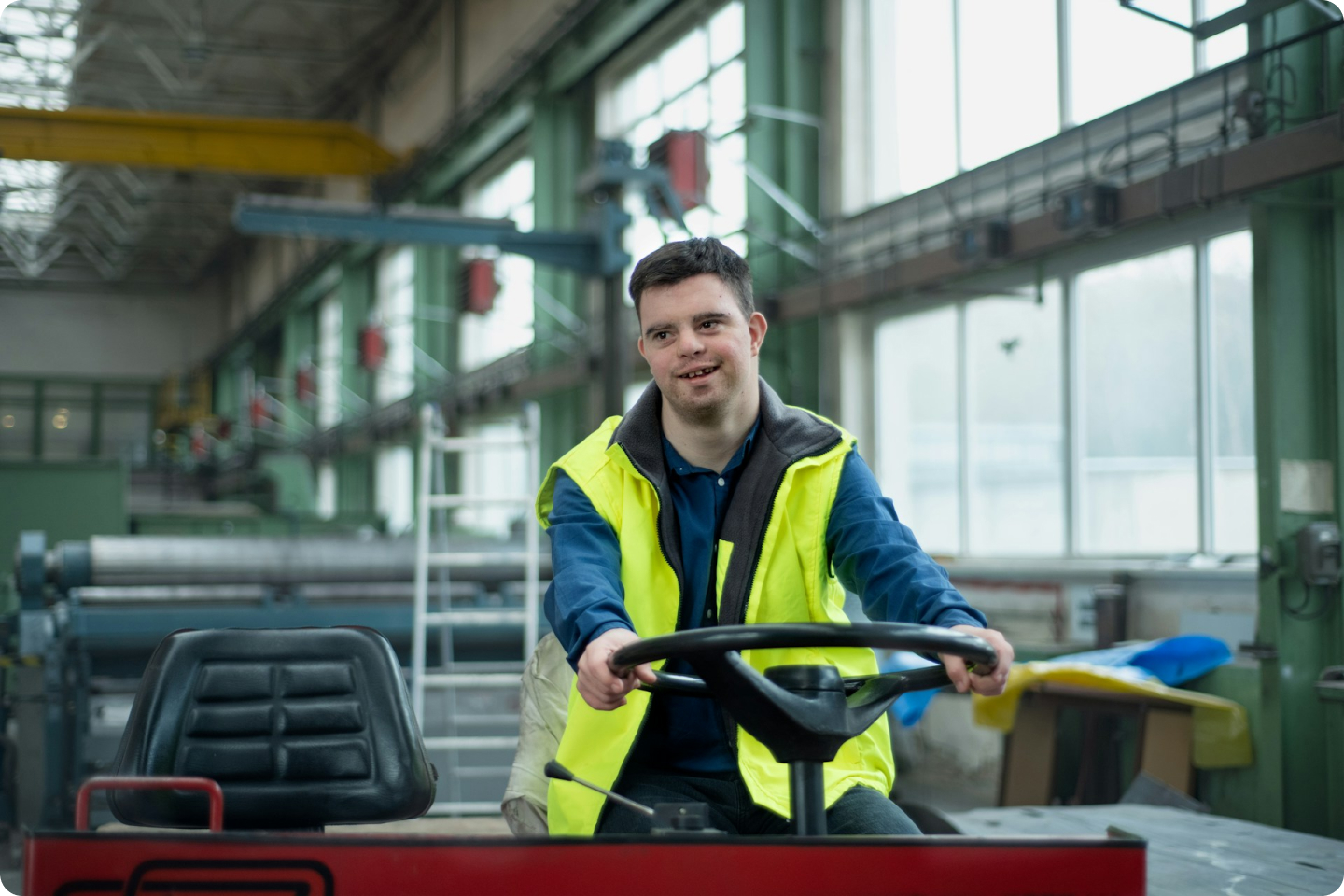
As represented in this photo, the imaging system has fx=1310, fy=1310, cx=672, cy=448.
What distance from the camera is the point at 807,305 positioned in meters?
8.94

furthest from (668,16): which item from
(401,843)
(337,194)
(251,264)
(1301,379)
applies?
(251,264)

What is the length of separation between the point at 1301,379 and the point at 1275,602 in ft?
2.85

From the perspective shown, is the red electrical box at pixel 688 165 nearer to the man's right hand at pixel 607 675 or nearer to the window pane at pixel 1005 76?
the window pane at pixel 1005 76

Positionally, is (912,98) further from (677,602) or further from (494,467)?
(494,467)

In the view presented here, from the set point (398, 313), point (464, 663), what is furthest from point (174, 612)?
point (398, 313)

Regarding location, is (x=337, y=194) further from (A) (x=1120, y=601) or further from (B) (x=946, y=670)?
(B) (x=946, y=670)

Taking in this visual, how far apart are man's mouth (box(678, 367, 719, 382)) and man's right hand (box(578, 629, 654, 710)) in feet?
1.44

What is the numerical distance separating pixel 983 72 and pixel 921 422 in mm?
2227

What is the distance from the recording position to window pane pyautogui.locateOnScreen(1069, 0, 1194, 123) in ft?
21.1

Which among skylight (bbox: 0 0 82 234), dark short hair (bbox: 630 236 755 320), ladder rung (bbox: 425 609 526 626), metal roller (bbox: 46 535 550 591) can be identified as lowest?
ladder rung (bbox: 425 609 526 626)

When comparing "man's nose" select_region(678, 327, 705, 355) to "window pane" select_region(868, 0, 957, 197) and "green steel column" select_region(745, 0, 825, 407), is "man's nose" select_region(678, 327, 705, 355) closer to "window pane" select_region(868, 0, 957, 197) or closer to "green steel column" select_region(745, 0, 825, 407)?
"window pane" select_region(868, 0, 957, 197)

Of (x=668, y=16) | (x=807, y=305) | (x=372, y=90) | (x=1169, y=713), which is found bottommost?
(x=1169, y=713)

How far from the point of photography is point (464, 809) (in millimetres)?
5297

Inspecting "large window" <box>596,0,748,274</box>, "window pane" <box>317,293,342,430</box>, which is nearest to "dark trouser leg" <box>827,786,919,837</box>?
"large window" <box>596,0,748,274</box>
